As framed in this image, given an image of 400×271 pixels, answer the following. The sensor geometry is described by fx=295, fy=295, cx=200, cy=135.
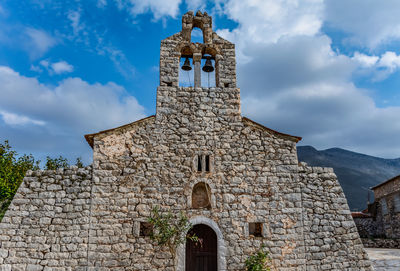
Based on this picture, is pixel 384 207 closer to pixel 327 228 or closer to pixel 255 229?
pixel 327 228

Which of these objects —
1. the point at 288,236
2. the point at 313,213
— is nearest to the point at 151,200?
the point at 288,236

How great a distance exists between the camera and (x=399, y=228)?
55.5 feet

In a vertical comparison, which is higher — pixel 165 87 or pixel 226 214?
pixel 165 87

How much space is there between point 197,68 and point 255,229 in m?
5.32

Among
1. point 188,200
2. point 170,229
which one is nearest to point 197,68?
point 188,200

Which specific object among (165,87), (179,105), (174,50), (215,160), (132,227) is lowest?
(132,227)

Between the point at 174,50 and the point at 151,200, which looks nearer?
the point at 151,200

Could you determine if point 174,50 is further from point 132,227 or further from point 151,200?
point 132,227

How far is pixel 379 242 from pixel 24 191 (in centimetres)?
1690

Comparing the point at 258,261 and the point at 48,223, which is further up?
the point at 48,223

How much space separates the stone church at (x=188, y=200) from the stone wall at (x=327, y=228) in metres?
0.03

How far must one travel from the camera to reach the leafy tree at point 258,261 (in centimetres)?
762

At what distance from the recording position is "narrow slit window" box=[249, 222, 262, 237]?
27.6 feet

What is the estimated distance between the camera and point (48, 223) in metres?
7.89
